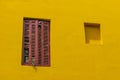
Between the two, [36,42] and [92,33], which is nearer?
[36,42]

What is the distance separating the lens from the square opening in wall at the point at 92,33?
1130cm

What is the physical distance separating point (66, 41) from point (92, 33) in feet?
3.04

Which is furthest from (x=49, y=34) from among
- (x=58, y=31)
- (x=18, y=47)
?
(x=18, y=47)

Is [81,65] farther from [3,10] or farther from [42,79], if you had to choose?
[3,10]

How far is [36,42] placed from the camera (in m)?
10.8

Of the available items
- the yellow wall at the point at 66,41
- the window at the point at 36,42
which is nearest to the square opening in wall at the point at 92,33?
the yellow wall at the point at 66,41

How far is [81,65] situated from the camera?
1087 centimetres

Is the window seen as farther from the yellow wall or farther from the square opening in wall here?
the square opening in wall

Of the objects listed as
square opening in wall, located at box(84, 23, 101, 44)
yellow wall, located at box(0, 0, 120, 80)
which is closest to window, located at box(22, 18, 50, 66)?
yellow wall, located at box(0, 0, 120, 80)

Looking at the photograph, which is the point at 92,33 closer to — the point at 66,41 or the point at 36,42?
the point at 66,41

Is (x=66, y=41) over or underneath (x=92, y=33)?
underneath

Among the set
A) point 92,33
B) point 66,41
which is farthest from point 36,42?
point 92,33

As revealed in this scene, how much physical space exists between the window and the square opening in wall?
1135mm

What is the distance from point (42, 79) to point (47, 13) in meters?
1.80
